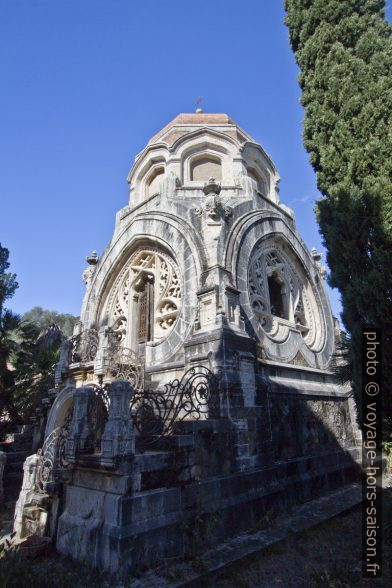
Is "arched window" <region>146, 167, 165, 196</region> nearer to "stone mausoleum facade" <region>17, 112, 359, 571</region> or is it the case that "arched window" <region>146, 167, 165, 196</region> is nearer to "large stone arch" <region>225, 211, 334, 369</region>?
"stone mausoleum facade" <region>17, 112, 359, 571</region>

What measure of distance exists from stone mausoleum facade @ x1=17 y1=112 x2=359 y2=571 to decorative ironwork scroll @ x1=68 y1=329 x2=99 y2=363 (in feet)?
0.13

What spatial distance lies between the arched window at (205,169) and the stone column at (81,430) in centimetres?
879

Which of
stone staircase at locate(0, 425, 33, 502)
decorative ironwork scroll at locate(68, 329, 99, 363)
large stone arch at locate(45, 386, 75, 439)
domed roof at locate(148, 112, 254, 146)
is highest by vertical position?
domed roof at locate(148, 112, 254, 146)

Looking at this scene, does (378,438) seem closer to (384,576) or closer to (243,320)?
(384,576)

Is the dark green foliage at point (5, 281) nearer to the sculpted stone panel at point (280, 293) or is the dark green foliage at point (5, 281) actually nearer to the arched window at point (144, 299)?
the arched window at point (144, 299)

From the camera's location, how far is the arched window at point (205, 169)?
40.7ft

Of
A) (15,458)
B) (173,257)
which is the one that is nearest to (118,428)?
(173,257)

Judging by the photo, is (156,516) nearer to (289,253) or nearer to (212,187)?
(212,187)

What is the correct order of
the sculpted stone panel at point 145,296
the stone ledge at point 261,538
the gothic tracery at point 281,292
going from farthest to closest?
the gothic tracery at point 281,292, the sculpted stone panel at point 145,296, the stone ledge at point 261,538

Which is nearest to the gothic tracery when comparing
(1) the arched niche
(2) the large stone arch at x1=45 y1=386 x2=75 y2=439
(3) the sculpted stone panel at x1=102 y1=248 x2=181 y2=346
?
(3) the sculpted stone panel at x1=102 y1=248 x2=181 y2=346

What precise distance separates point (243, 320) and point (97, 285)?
226 inches

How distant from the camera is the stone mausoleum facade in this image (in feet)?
16.3

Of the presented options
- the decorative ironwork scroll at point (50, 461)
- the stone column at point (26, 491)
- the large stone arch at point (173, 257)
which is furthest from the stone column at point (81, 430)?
the large stone arch at point (173, 257)

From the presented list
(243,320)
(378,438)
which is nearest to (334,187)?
(243,320)
